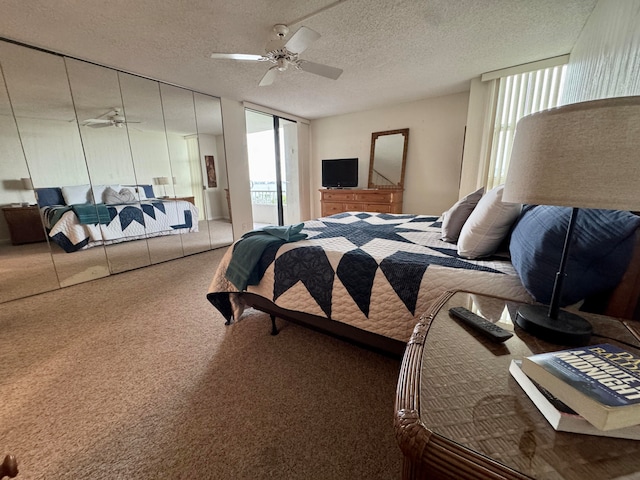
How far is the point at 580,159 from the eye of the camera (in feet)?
1.82

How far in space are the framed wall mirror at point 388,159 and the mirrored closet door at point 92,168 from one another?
2710mm

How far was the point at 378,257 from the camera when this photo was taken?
4.55 feet

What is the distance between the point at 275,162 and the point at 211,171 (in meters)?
1.42

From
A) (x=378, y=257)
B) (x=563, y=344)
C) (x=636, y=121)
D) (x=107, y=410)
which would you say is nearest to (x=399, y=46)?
(x=378, y=257)

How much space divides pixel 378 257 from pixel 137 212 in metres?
3.37

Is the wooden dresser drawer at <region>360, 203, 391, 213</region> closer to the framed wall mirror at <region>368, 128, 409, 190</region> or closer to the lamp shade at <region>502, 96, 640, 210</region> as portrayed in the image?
the framed wall mirror at <region>368, 128, 409, 190</region>

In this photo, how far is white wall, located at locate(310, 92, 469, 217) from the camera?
13.3 ft

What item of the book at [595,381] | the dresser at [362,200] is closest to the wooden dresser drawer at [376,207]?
the dresser at [362,200]

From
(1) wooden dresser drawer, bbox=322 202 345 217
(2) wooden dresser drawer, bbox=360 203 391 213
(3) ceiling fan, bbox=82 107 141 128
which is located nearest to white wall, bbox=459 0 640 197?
(2) wooden dresser drawer, bbox=360 203 391 213

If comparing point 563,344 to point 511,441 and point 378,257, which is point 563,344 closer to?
point 511,441

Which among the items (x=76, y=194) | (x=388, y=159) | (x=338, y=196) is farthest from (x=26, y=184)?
(x=388, y=159)

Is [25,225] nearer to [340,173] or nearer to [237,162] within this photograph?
[237,162]

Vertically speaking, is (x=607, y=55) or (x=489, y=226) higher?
(x=607, y=55)

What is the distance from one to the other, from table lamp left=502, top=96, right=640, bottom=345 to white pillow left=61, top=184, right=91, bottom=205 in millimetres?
3821
